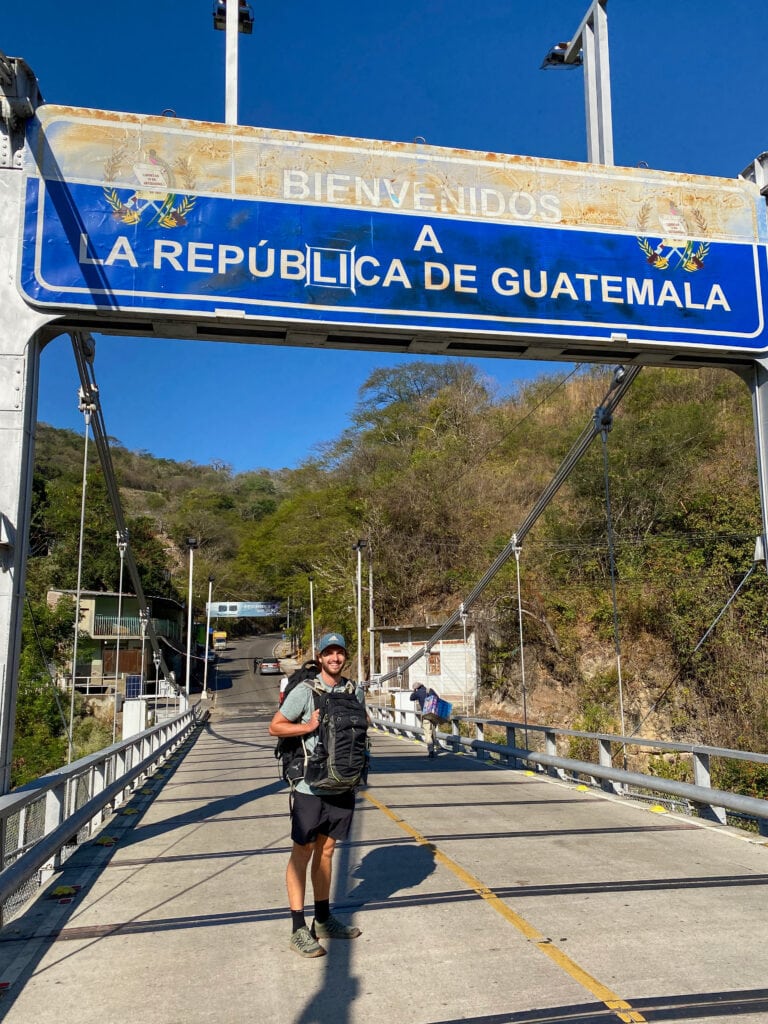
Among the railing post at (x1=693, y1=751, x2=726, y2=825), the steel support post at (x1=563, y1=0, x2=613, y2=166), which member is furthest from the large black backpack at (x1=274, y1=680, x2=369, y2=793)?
the steel support post at (x1=563, y1=0, x2=613, y2=166)

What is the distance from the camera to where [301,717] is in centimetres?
483

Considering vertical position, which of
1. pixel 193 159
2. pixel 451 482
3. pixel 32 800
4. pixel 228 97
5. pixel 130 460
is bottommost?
pixel 32 800

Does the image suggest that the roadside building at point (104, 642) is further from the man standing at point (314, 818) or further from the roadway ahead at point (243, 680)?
the man standing at point (314, 818)

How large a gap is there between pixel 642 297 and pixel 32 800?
7.51 meters

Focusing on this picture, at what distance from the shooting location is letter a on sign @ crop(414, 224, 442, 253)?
8773 mm

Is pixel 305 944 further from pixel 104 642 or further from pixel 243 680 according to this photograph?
pixel 243 680

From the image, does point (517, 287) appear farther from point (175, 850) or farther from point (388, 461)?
point (388, 461)

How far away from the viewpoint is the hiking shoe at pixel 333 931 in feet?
15.7

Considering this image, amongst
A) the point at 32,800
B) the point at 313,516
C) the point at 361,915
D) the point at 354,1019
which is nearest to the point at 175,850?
the point at 32,800

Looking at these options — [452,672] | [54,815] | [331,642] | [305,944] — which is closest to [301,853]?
[305,944]

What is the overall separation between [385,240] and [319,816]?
5987 millimetres

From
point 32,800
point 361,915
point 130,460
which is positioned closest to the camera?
point 361,915

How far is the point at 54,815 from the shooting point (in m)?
6.79

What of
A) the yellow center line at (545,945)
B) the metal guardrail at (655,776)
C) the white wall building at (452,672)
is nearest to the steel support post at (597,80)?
the metal guardrail at (655,776)
